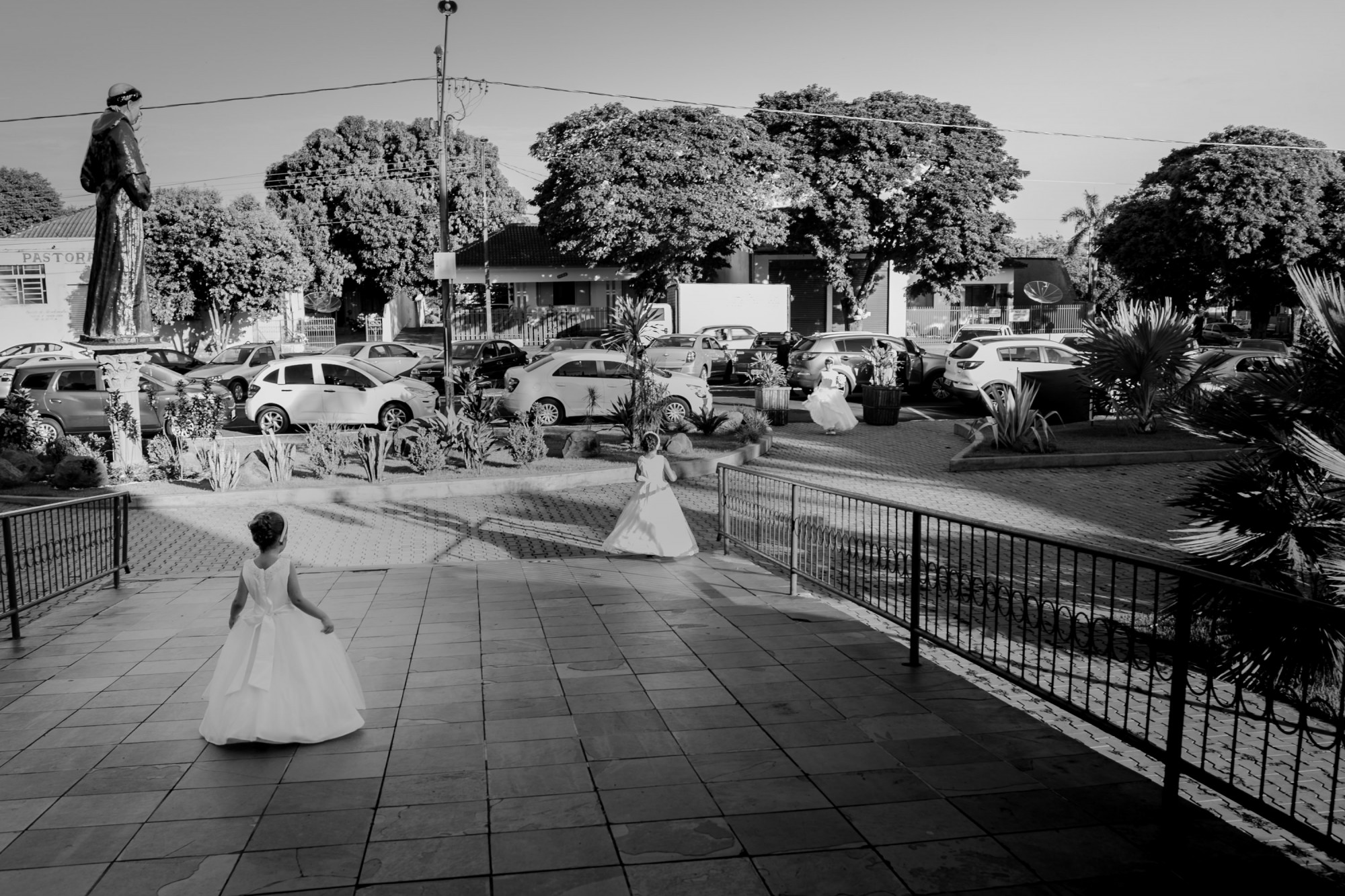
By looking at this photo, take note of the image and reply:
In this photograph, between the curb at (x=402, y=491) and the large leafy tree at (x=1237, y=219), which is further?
the large leafy tree at (x=1237, y=219)

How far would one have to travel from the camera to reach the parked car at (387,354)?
101ft

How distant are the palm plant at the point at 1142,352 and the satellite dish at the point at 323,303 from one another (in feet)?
145

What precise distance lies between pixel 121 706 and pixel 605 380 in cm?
1547

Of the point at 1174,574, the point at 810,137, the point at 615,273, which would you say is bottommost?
the point at 1174,574

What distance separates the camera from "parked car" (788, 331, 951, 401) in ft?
84.5

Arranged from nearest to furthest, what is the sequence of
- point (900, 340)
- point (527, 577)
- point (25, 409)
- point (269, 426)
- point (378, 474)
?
point (527, 577), point (378, 474), point (25, 409), point (269, 426), point (900, 340)

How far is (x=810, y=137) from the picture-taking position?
42188mm

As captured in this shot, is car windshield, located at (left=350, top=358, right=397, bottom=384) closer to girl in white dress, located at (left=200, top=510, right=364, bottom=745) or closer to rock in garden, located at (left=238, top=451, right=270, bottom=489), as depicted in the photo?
rock in garden, located at (left=238, top=451, right=270, bottom=489)

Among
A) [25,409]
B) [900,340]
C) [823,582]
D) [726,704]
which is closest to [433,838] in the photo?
[726,704]

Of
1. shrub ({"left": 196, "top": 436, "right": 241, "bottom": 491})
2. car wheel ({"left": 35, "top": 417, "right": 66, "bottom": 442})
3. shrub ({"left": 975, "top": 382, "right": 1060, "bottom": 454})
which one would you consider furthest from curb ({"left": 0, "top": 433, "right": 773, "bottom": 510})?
shrub ({"left": 975, "top": 382, "right": 1060, "bottom": 454})

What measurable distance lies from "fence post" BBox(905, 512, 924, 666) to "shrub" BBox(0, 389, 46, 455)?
46.9ft

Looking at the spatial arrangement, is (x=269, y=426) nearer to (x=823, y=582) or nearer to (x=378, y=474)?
(x=378, y=474)

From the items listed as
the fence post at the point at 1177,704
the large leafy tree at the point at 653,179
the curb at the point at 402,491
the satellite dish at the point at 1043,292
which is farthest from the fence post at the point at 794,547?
the satellite dish at the point at 1043,292

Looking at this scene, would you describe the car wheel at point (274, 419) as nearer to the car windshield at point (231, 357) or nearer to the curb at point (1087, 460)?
the car windshield at point (231, 357)
